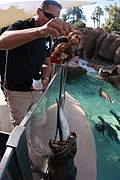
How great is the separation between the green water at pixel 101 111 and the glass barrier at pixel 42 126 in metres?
1.10

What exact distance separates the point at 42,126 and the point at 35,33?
61cm

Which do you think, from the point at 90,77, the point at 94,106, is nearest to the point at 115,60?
the point at 90,77

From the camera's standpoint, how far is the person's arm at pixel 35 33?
1376mm

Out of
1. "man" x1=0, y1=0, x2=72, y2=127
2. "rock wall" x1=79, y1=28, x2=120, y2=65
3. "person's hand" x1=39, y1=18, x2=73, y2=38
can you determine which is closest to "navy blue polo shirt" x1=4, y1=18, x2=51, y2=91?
"man" x1=0, y1=0, x2=72, y2=127

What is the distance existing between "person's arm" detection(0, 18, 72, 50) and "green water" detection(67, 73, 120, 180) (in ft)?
5.65

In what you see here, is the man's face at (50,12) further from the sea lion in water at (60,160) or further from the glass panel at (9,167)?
the glass panel at (9,167)

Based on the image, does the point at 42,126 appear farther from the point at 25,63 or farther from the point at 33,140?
the point at 25,63

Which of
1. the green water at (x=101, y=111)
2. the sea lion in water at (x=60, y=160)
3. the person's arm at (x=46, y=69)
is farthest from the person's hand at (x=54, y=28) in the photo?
the green water at (x=101, y=111)

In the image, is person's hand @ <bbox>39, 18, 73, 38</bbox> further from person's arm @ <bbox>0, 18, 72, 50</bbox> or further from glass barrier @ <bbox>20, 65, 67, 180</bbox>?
glass barrier @ <bbox>20, 65, 67, 180</bbox>

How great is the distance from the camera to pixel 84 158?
229 cm

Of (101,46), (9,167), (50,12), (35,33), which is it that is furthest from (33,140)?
(101,46)

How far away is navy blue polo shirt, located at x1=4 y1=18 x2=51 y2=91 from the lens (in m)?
2.02

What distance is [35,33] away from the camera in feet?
4.76

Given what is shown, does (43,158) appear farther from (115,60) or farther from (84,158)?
(115,60)
